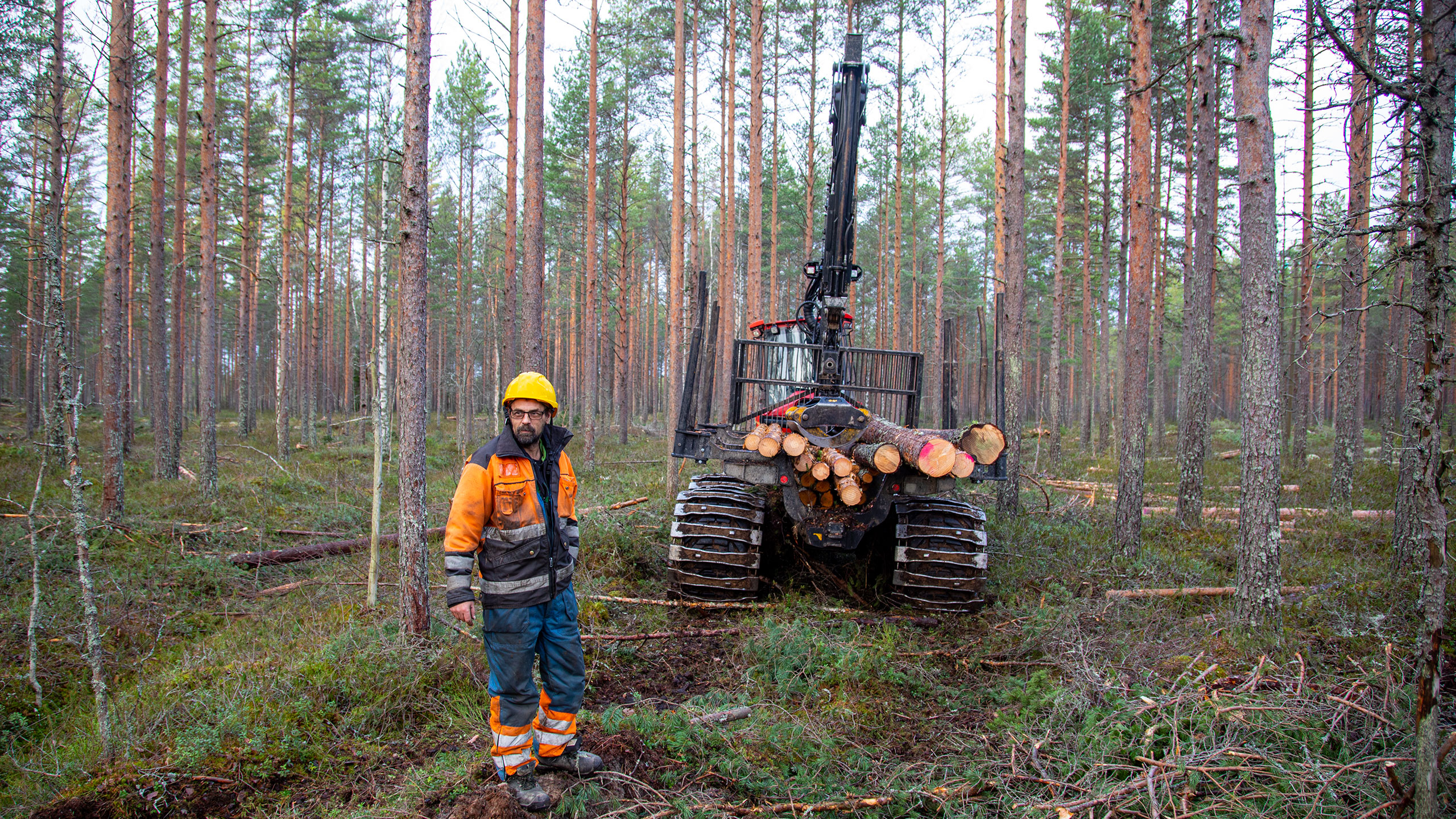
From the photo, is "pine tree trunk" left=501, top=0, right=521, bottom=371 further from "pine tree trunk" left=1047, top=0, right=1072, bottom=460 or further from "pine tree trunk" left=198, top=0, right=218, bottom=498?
"pine tree trunk" left=1047, top=0, right=1072, bottom=460

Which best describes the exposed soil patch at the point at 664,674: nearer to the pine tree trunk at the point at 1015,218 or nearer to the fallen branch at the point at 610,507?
the fallen branch at the point at 610,507

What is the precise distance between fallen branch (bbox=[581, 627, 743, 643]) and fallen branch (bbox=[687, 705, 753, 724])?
1263 mm

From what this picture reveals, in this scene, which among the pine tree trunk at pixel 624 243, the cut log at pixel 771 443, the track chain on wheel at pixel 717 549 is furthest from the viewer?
the pine tree trunk at pixel 624 243

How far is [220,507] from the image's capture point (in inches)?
378

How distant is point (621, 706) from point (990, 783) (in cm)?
208

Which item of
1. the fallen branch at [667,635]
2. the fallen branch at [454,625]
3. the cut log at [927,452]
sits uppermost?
the cut log at [927,452]

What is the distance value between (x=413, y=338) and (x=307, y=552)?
4.63m

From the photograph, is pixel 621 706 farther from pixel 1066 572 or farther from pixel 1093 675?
pixel 1066 572

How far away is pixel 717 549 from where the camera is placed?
18.9 ft

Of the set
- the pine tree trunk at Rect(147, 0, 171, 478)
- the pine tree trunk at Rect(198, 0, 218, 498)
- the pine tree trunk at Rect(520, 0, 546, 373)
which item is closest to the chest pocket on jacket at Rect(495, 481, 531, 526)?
the pine tree trunk at Rect(520, 0, 546, 373)

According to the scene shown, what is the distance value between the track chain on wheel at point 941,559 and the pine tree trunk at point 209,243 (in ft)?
36.0

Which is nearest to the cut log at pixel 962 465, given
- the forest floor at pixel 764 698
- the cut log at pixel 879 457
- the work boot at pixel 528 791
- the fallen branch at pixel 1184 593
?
the cut log at pixel 879 457

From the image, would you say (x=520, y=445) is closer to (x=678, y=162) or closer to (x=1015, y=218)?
(x=1015, y=218)

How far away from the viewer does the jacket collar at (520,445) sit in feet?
10.9
